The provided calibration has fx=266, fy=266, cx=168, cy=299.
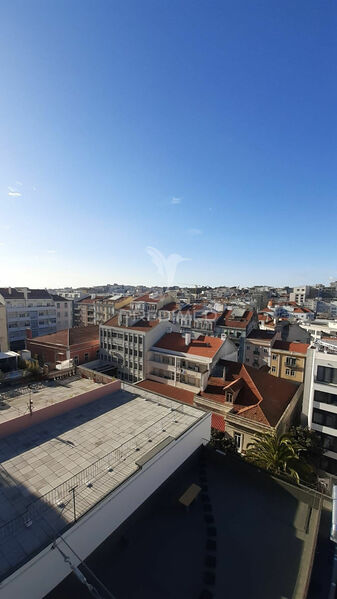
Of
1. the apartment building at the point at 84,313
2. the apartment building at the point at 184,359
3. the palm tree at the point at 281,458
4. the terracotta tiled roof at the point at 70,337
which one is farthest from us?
the apartment building at the point at 84,313

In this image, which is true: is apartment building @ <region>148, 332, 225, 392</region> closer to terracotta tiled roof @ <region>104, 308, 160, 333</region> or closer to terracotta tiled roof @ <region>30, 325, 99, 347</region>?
terracotta tiled roof @ <region>104, 308, 160, 333</region>

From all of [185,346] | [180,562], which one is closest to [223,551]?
[180,562]

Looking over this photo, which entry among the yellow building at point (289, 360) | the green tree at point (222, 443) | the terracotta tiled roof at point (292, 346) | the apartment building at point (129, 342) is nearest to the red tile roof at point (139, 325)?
the apartment building at point (129, 342)

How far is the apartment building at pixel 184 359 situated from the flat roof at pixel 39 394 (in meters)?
16.4

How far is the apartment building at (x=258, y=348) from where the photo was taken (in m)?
53.7

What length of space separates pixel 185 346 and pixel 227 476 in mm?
25098

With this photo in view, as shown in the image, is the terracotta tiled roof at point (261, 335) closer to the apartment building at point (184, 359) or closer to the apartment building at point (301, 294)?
the apartment building at point (184, 359)

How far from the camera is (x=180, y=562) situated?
39.6 feet

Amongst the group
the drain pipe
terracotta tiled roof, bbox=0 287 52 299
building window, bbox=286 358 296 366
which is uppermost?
terracotta tiled roof, bbox=0 287 52 299

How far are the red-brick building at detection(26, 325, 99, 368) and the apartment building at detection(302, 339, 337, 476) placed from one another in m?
34.5

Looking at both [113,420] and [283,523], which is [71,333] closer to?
[113,420]

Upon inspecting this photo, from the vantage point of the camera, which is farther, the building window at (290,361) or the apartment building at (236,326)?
the apartment building at (236,326)

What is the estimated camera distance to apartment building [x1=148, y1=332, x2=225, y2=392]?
125 feet

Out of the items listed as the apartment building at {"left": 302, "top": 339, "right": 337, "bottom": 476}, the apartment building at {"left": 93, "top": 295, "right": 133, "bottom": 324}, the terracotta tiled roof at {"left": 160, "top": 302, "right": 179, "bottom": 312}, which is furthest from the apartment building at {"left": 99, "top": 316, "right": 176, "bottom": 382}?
the apartment building at {"left": 93, "top": 295, "right": 133, "bottom": 324}
